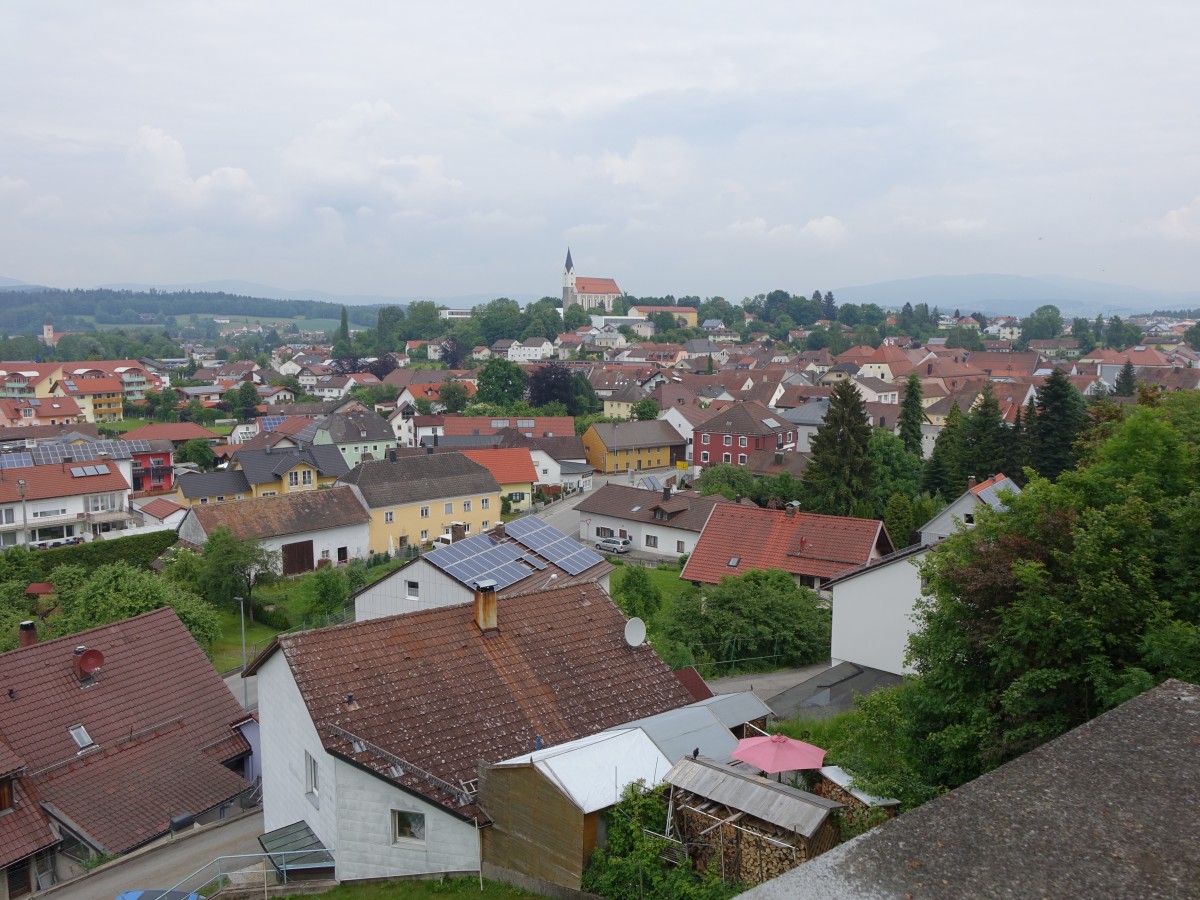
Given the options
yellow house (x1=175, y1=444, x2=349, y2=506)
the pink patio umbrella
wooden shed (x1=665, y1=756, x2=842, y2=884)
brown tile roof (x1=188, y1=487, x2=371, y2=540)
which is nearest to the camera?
wooden shed (x1=665, y1=756, x2=842, y2=884)

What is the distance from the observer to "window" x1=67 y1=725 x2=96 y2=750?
1571cm

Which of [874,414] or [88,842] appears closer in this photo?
[88,842]

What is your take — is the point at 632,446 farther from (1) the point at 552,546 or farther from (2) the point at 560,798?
(2) the point at 560,798

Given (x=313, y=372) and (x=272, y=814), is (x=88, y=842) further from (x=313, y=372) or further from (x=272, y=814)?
(x=313, y=372)

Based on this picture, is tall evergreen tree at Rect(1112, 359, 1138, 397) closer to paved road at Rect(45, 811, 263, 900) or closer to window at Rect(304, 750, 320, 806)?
paved road at Rect(45, 811, 263, 900)

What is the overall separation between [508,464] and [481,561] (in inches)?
1220

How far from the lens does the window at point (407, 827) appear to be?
441 inches

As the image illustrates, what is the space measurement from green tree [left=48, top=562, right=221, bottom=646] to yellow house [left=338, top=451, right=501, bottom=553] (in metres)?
15.1

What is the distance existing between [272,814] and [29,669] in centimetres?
601

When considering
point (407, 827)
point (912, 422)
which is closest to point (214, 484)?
point (912, 422)

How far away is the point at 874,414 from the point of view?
69.2 m

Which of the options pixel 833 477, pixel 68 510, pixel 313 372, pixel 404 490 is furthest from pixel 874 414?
pixel 313 372

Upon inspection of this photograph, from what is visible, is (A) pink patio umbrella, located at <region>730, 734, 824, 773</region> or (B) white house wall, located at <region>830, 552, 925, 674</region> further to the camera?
(B) white house wall, located at <region>830, 552, 925, 674</region>

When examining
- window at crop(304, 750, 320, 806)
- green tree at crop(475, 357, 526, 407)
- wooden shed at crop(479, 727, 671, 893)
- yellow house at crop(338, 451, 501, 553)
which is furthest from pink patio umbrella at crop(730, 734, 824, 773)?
green tree at crop(475, 357, 526, 407)
